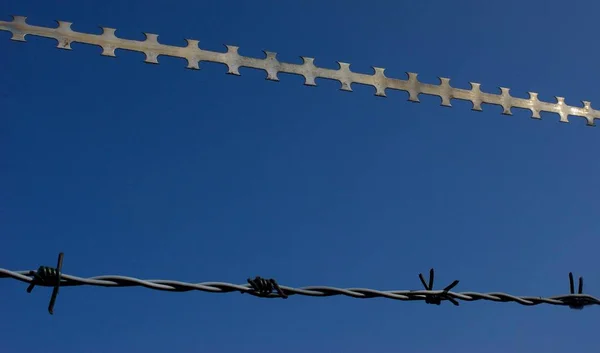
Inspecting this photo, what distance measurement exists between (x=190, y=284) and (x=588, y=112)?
221 inches

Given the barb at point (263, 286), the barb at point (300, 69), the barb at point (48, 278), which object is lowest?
the barb at point (48, 278)

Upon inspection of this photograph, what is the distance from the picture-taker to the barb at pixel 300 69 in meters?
6.39

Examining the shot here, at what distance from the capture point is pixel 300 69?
6.96m

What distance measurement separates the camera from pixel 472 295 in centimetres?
496

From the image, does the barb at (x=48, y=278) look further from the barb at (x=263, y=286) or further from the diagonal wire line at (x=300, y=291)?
the barb at (x=263, y=286)

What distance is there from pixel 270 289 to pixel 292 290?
13 centimetres

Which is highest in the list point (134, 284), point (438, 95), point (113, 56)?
point (438, 95)

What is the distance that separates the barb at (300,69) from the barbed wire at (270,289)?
2.54 metres

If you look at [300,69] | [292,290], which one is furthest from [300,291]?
[300,69]

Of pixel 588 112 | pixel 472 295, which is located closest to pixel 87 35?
pixel 472 295

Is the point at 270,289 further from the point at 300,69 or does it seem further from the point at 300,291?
the point at 300,69

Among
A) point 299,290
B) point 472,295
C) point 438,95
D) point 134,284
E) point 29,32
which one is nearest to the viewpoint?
point 134,284

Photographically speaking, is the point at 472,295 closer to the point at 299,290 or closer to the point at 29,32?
the point at 299,290

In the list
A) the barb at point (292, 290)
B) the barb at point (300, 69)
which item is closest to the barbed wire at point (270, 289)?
the barb at point (292, 290)
